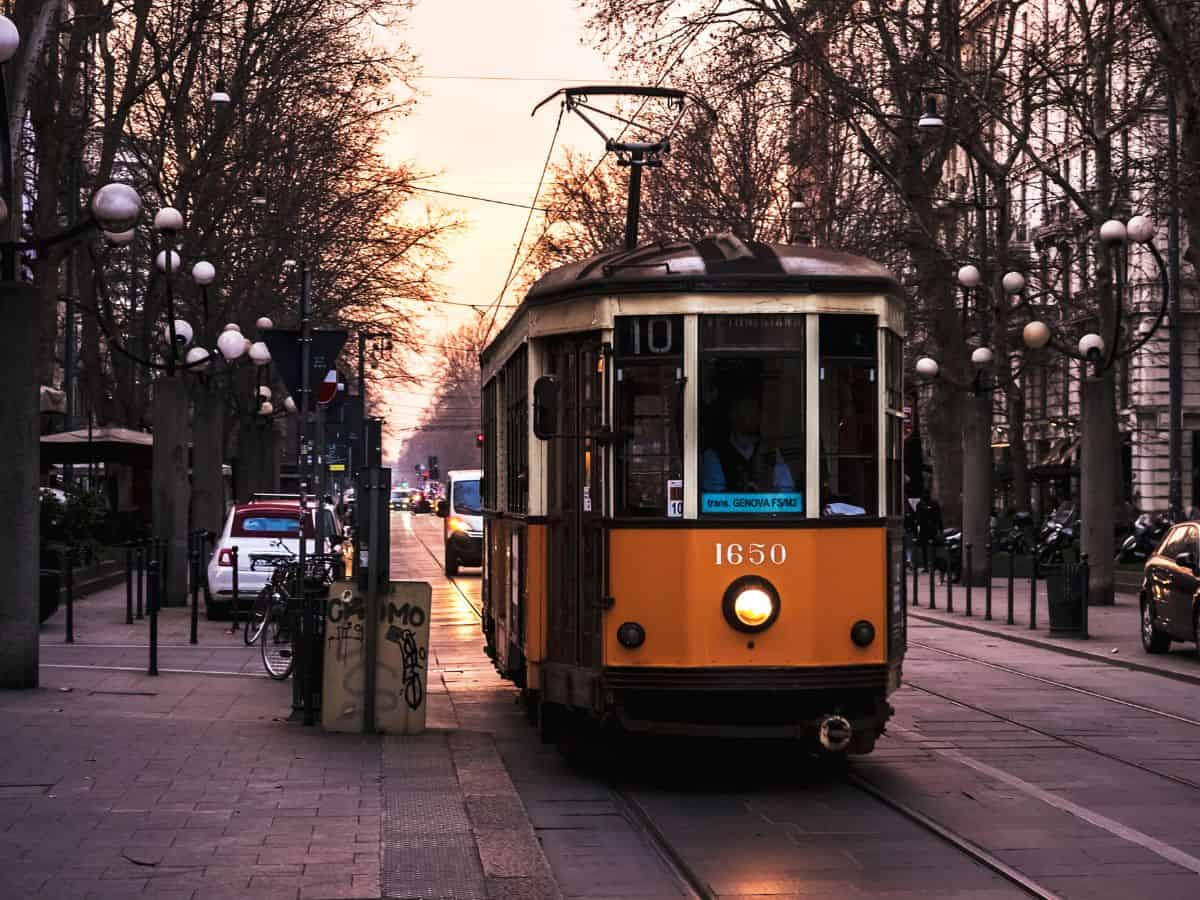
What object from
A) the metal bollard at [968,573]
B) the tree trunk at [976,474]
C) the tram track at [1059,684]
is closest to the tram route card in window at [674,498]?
the tram track at [1059,684]

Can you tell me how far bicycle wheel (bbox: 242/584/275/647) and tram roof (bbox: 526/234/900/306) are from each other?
820 cm

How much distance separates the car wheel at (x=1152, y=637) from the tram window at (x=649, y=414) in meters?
11.3

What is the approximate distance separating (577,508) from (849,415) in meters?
1.60

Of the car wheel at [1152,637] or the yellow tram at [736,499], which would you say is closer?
the yellow tram at [736,499]

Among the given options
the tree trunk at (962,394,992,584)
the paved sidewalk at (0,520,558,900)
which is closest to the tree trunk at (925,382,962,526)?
the tree trunk at (962,394,992,584)

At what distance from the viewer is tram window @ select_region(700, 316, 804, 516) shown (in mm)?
10945

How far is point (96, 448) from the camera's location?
120ft

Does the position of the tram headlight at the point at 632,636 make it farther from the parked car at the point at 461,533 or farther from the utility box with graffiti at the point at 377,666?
→ the parked car at the point at 461,533

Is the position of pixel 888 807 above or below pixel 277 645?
below

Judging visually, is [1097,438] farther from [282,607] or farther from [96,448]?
[96,448]

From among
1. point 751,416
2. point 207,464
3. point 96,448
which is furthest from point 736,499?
point 96,448

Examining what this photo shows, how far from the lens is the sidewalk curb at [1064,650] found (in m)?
18.8

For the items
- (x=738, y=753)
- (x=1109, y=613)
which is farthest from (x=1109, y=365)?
(x=738, y=753)

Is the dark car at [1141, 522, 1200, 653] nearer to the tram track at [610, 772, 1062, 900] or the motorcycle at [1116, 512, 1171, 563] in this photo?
the tram track at [610, 772, 1062, 900]
